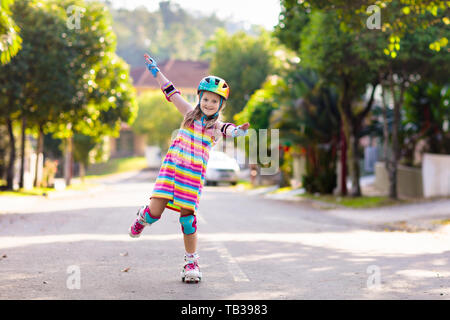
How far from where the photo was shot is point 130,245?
9773mm

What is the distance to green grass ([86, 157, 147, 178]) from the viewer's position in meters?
62.0

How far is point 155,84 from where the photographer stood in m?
84.0

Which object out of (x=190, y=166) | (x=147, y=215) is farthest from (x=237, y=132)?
(x=147, y=215)

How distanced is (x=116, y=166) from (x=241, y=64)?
16.9 meters

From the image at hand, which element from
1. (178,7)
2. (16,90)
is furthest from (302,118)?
(178,7)

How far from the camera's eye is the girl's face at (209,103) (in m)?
6.80

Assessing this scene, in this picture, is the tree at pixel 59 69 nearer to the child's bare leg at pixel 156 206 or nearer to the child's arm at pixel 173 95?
the child's arm at pixel 173 95

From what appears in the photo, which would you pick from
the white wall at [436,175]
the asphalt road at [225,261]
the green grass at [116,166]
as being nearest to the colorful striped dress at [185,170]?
the asphalt road at [225,261]

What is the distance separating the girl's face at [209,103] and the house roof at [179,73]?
7538 centimetres

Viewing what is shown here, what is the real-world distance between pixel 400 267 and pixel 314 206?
1450cm

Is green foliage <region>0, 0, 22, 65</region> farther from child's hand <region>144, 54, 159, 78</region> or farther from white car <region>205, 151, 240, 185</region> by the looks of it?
white car <region>205, 151, 240, 185</region>

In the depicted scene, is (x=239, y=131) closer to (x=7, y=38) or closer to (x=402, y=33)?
(x=7, y=38)

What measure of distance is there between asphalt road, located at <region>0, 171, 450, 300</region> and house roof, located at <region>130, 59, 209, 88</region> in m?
69.1

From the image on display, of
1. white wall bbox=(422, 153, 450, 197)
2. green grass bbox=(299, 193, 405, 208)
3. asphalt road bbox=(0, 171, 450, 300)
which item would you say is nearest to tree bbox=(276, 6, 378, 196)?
green grass bbox=(299, 193, 405, 208)
